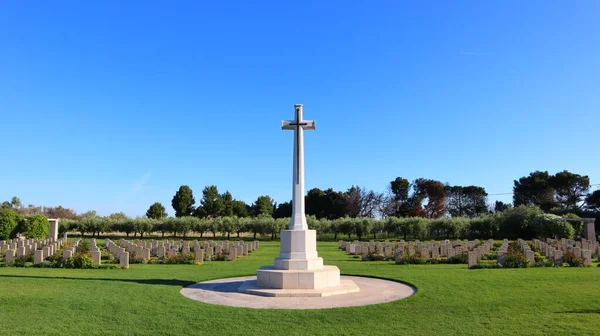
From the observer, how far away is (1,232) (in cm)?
3547

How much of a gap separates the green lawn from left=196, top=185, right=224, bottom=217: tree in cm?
6774

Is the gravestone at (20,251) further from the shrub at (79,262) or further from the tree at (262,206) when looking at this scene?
the tree at (262,206)

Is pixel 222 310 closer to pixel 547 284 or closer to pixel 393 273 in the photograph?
pixel 393 273

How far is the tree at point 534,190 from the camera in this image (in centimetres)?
6931

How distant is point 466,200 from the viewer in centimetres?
→ 8006

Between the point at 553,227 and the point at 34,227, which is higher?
the point at 34,227

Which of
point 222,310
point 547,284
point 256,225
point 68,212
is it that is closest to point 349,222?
point 256,225

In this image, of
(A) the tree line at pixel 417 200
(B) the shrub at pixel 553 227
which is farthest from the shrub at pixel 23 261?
(A) the tree line at pixel 417 200

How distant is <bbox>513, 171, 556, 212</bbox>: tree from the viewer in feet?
227

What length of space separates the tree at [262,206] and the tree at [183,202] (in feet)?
50.9

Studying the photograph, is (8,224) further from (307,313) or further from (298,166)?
(307,313)

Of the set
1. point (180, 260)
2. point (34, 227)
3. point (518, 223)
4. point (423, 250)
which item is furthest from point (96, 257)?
point (518, 223)

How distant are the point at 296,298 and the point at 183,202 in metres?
74.2

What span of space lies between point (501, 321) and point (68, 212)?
293 ft
